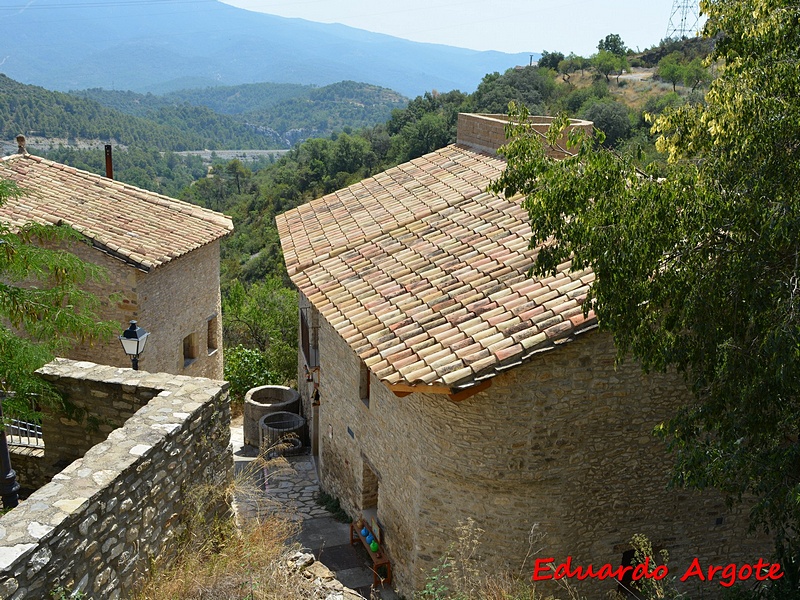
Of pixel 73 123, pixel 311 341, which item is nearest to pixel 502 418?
→ pixel 311 341

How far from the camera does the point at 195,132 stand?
172m

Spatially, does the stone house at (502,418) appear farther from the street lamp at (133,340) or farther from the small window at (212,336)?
the small window at (212,336)

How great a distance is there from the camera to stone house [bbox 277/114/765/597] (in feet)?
25.1

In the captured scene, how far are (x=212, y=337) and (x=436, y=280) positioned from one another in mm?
8505

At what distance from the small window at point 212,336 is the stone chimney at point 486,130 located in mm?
6412

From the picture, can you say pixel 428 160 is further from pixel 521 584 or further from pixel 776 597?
pixel 776 597

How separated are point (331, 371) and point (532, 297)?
4429 mm

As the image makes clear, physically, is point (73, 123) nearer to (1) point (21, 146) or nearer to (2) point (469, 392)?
(1) point (21, 146)

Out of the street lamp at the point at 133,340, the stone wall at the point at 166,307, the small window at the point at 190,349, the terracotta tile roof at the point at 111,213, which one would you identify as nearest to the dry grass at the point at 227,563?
the street lamp at the point at 133,340

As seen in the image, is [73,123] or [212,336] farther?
[73,123]

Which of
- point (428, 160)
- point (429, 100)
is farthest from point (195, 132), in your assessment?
point (428, 160)

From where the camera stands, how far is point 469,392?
7438 mm

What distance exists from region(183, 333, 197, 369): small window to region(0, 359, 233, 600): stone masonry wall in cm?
824

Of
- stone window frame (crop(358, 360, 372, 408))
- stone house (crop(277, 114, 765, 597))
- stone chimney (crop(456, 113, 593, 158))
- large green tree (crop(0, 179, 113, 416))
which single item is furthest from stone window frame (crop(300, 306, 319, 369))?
large green tree (crop(0, 179, 113, 416))
